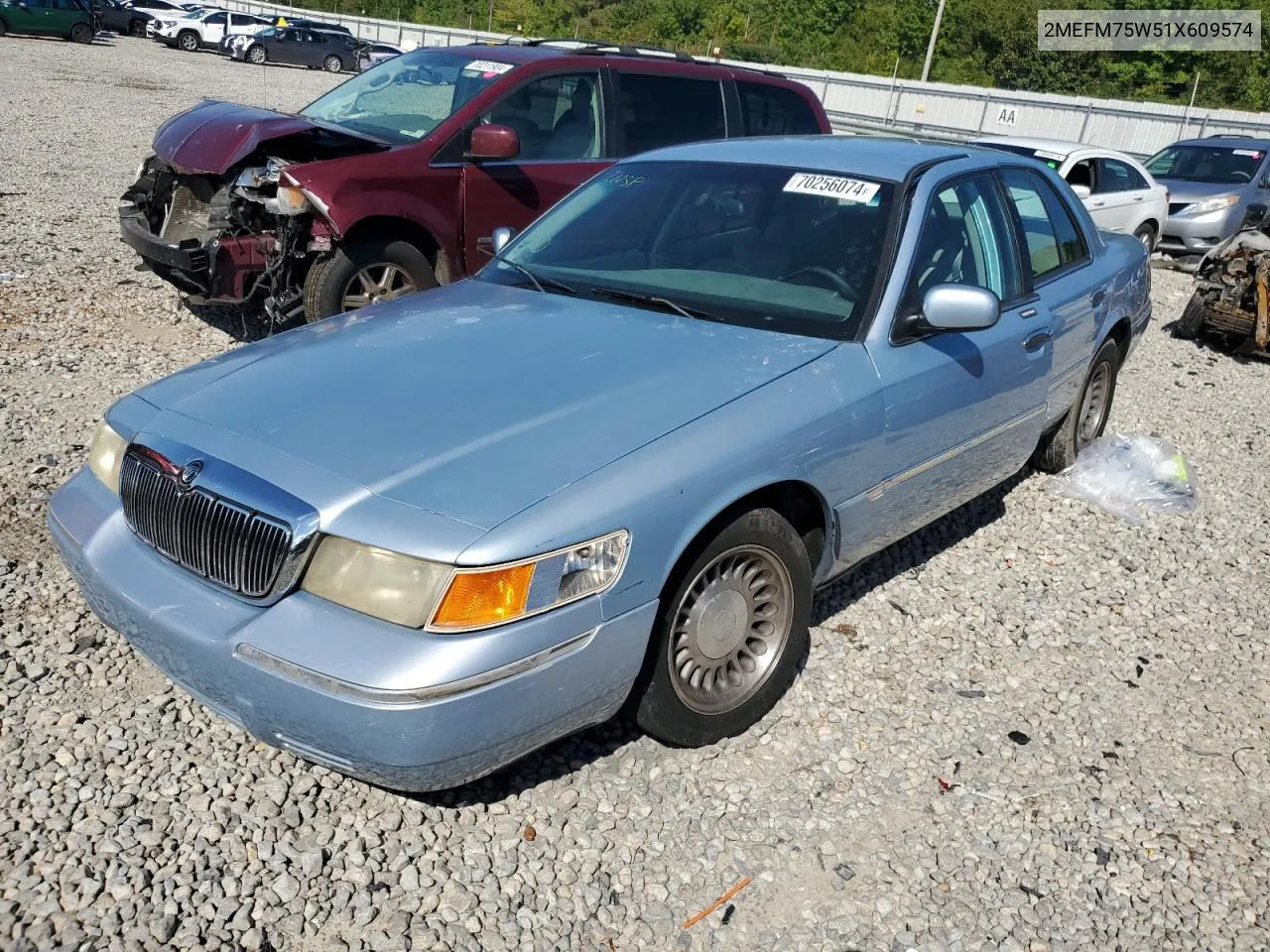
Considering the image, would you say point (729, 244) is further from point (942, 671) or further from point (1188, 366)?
point (1188, 366)

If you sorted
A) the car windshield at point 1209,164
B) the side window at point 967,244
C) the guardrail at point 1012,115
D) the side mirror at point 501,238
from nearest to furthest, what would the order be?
1. the side window at point 967,244
2. the side mirror at point 501,238
3. the car windshield at point 1209,164
4. the guardrail at point 1012,115

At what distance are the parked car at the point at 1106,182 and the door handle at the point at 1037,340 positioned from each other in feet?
23.8

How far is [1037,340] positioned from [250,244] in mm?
4298

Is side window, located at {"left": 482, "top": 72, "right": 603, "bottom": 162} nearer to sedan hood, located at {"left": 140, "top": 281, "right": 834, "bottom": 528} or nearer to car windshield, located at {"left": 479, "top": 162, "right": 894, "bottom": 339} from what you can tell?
car windshield, located at {"left": 479, "top": 162, "right": 894, "bottom": 339}

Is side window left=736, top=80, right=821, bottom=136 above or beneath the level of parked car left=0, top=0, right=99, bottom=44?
above

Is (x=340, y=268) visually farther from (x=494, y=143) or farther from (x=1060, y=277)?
(x=1060, y=277)

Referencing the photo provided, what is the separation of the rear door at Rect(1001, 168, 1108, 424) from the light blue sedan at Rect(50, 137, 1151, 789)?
0.21 ft

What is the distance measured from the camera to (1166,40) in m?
48.4

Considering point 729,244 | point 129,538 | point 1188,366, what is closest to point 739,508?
point 729,244

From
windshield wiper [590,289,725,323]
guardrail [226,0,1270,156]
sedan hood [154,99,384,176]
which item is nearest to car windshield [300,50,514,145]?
sedan hood [154,99,384,176]

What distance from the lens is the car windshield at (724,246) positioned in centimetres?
368

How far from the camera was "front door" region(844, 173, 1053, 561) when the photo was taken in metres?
3.63

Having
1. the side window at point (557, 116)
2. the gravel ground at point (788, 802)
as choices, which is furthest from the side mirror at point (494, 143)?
the gravel ground at point (788, 802)

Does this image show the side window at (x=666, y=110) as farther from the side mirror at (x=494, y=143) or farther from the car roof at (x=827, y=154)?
the car roof at (x=827, y=154)
